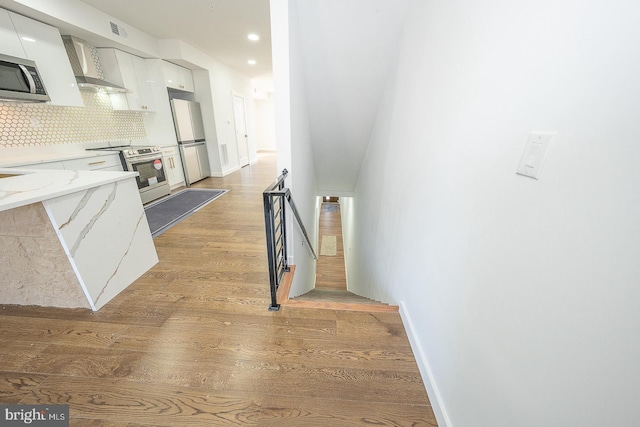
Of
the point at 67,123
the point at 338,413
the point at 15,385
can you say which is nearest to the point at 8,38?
the point at 67,123

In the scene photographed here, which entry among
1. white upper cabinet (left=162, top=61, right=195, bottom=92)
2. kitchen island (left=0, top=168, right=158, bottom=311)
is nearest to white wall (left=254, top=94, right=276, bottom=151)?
white upper cabinet (left=162, top=61, right=195, bottom=92)

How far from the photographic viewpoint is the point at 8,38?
230 cm

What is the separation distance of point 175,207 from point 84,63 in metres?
2.19

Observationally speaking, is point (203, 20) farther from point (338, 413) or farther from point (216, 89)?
point (338, 413)

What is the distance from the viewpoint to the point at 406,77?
172 cm

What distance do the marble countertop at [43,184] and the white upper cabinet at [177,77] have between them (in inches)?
128

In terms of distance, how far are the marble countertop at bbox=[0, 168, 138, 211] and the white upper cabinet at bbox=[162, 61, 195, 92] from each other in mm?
3257

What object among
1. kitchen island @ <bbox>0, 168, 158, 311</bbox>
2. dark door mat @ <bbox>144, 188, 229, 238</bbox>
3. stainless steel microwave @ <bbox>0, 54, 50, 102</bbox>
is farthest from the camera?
dark door mat @ <bbox>144, 188, 229, 238</bbox>

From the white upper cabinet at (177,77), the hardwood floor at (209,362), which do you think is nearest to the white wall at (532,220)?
the hardwood floor at (209,362)

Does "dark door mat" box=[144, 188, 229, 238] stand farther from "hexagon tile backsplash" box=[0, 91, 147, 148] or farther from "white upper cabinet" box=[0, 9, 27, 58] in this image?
"white upper cabinet" box=[0, 9, 27, 58]

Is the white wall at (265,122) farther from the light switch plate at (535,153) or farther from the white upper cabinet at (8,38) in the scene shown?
the light switch plate at (535,153)

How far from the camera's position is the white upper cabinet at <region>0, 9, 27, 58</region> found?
2.25m

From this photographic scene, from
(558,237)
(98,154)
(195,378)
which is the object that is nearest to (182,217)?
(98,154)

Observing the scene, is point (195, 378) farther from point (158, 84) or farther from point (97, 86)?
point (158, 84)
